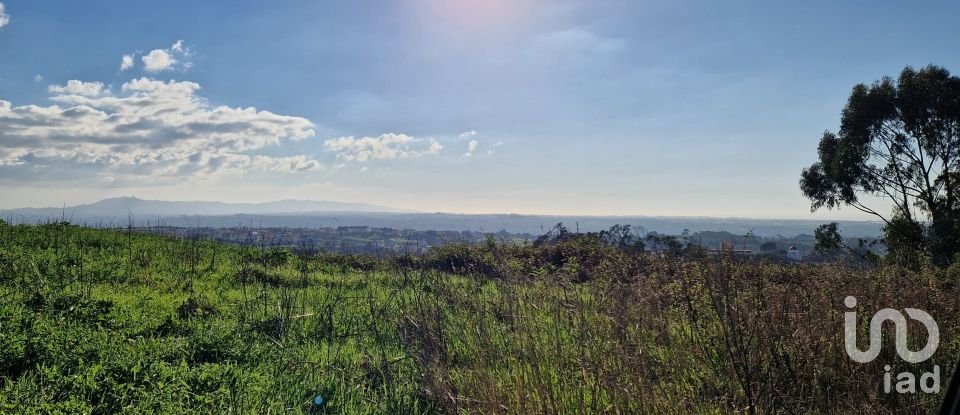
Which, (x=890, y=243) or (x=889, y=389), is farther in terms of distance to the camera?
Result: (x=890, y=243)

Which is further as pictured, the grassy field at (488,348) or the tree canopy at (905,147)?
the tree canopy at (905,147)

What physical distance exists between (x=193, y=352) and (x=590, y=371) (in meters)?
3.57

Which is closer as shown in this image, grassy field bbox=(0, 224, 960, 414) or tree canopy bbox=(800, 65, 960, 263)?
grassy field bbox=(0, 224, 960, 414)

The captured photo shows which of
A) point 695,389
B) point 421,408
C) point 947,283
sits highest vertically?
point 947,283

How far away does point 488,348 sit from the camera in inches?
189

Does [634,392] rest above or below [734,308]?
below

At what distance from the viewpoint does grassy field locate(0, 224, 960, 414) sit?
378 cm

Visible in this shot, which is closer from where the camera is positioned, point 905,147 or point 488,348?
point 488,348

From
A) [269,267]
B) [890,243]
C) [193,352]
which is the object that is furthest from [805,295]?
[890,243]

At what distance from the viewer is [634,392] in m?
3.62

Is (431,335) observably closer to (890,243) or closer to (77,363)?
(77,363)

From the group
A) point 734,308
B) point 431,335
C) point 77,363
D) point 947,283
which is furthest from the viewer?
point 947,283

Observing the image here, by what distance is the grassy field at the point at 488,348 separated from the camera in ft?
12.4

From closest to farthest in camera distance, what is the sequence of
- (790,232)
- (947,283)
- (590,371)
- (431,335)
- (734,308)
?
1. (734,308)
2. (590,371)
3. (431,335)
4. (947,283)
5. (790,232)
